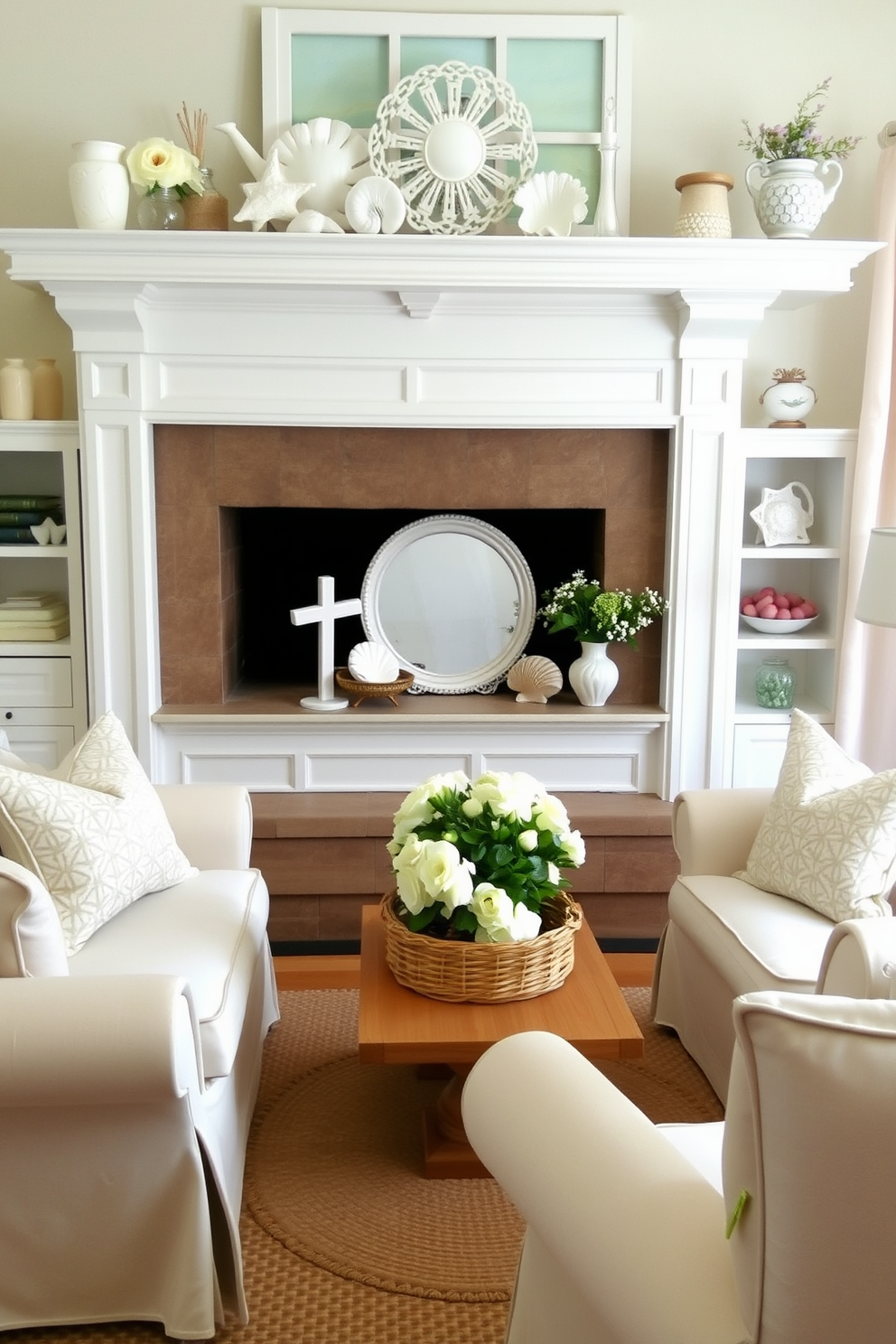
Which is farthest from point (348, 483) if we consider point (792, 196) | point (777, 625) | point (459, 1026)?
point (459, 1026)

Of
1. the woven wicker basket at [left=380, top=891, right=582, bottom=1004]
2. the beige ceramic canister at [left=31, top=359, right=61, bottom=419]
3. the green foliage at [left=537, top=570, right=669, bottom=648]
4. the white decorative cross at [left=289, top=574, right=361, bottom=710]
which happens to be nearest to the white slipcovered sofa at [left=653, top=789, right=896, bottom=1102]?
the woven wicker basket at [left=380, top=891, right=582, bottom=1004]

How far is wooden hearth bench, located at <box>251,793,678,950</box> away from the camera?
3.51 metres

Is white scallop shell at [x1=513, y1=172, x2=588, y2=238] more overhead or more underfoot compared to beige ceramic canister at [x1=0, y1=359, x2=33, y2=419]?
more overhead

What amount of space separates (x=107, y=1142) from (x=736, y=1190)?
1.06 m

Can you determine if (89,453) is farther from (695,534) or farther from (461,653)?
(695,534)

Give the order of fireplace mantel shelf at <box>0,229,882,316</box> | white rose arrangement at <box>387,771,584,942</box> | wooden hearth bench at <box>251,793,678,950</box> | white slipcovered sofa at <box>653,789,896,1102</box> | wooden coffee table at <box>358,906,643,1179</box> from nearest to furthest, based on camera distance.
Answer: white slipcovered sofa at <box>653,789,896,1102</box>, wooden coffee table at <box>358,906,643,1179</box>, white rose arrangement at <box>387,771,584,942</box>, fireplace mantel shelf at <box>0,229,882,316</box>, wooden hearth bench at <box>251,793,678,950</box>

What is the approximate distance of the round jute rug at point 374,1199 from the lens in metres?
2.09

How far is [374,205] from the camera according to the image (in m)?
3.35

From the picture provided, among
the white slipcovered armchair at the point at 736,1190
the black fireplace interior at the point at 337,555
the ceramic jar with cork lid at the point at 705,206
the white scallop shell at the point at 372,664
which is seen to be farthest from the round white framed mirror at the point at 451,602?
the white slipcovered armchair at the point at 736,1190

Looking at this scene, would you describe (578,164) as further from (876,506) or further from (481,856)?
(481,856)

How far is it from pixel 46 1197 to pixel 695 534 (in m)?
2.53

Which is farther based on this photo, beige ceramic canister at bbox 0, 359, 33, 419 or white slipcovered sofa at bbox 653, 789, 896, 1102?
beige ceramic canister at bbox 0, 359, 33, 419

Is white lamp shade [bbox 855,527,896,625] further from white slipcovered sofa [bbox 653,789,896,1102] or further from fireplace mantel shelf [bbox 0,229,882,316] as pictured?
fireplace mantel shelf [bbox 0,229,882,316]

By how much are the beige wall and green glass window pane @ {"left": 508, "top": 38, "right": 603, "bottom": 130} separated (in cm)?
12
